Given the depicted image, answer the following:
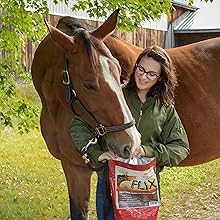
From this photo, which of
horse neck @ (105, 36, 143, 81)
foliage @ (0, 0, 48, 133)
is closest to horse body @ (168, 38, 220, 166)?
horse neck @ (105, 36, 143, 81)

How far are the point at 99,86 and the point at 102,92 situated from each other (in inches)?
1.5

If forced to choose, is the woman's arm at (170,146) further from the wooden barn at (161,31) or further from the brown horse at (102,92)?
the wooden barn at (161,31)

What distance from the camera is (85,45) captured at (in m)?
2.68

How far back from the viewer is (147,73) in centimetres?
268

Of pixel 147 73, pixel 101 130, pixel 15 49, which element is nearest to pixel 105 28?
pixel 147 73

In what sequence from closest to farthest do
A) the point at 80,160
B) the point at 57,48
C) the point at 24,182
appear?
the point at 57,48
the point at 80,160
the point at 24,182

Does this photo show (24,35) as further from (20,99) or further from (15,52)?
(20,99)

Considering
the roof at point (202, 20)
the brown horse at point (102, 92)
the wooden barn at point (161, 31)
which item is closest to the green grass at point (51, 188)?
the brown horse at point (102, 92)

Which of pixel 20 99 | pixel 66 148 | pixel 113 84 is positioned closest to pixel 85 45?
pixel 113 84

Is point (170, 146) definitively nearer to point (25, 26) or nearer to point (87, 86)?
point (87, 86)

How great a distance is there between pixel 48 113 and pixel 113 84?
3.28 ft

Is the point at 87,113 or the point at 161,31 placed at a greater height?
the point at 87,113

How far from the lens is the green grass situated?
4.88 m

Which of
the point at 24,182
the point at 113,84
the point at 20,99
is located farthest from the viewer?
the point at 24,182
